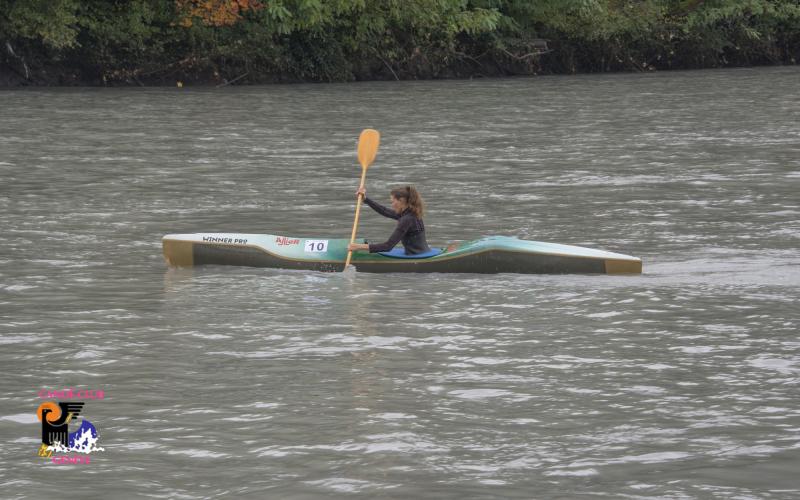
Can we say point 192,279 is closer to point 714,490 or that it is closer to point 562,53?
point 714,490

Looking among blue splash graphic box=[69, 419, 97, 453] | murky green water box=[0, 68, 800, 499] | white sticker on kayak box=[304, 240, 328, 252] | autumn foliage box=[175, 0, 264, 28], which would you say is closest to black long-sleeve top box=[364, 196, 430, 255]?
murky green water box=[0, 68, 800, 499]

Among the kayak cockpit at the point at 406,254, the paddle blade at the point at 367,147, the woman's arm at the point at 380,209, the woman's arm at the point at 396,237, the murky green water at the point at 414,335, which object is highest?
the paddle blade at the point at 367,147

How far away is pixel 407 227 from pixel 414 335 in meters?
2.60

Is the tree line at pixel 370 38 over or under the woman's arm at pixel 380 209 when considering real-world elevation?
over

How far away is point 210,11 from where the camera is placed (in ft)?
135

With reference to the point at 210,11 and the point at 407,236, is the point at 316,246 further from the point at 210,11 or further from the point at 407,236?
the point at 210,11

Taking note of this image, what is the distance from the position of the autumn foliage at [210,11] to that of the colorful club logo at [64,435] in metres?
33.5

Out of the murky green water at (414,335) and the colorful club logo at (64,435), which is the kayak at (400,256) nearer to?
the murky green water at (414,335)

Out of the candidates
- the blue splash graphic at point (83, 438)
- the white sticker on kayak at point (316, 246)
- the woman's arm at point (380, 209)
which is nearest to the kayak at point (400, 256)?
the white sticker on kayak at point (316, 246)

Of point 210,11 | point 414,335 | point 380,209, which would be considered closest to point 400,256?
point 380,209

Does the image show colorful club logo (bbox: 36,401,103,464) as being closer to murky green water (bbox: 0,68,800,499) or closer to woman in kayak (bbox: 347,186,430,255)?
murky green water (bbox: 0,68,800,499)

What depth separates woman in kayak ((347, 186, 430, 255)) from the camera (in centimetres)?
1280

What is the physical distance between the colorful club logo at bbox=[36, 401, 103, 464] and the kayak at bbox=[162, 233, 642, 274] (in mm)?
4804

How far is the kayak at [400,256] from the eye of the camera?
41.4 feet
